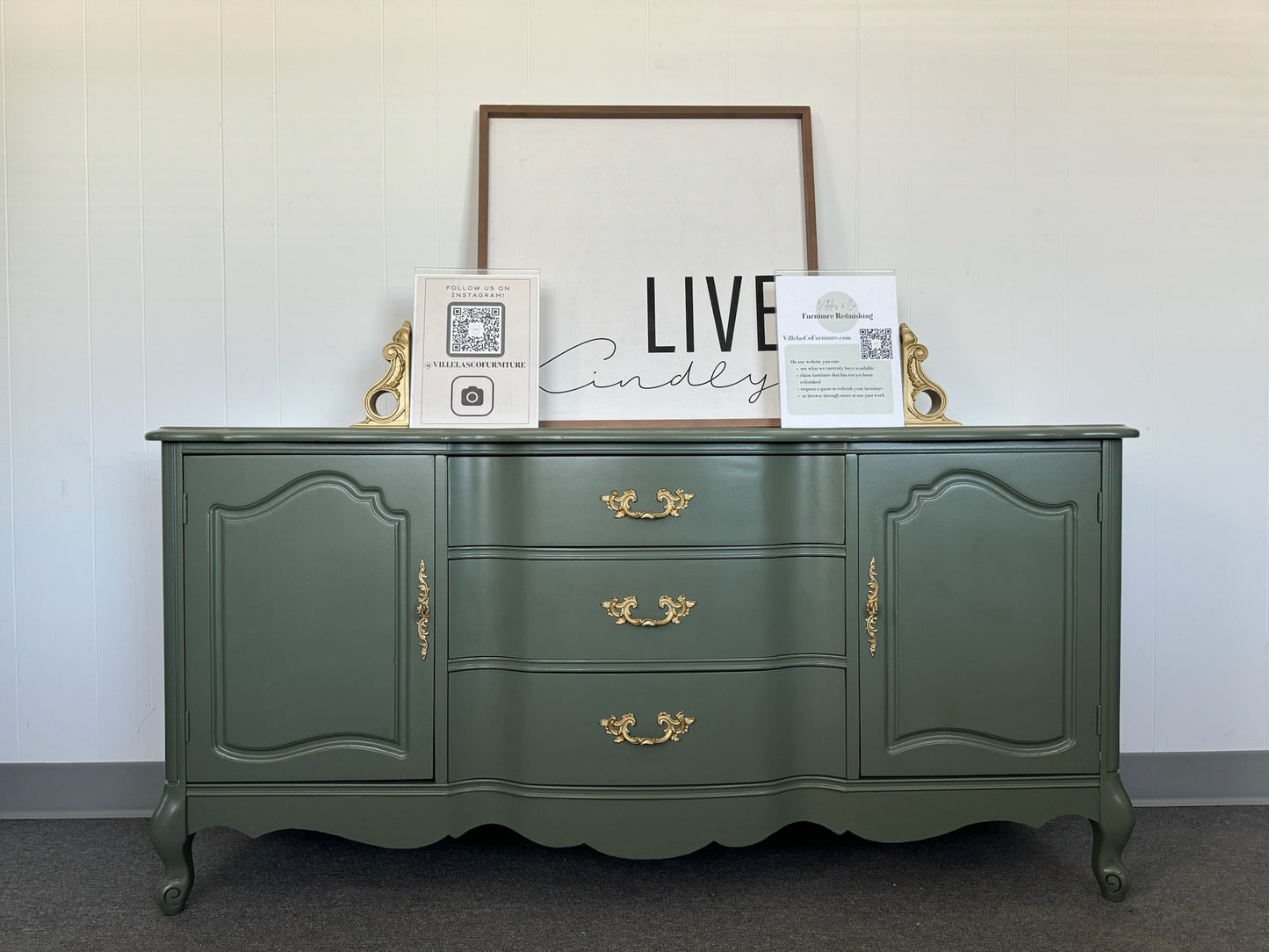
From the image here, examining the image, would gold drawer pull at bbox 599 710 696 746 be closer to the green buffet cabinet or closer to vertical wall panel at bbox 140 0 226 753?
the green buffet cabinet

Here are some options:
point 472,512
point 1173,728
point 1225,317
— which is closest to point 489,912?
point 472,512

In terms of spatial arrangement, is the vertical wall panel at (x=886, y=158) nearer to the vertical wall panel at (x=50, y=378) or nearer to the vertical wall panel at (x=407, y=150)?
the vertical wall panel at (x=407, y=150)

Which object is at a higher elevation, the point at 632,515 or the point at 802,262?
the point at 802,262

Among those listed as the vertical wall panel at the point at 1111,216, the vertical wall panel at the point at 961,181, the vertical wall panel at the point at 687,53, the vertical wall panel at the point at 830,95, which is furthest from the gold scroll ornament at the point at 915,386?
the vertical wall panel at the point at 687,53

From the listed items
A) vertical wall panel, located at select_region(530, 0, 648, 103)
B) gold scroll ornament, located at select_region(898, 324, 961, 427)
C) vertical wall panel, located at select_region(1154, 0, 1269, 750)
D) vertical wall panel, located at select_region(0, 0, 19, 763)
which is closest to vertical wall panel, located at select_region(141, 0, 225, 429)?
vertical wall panel, located at select_region(0, 0, 19, 763)

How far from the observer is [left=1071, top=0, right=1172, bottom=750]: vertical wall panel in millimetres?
2066

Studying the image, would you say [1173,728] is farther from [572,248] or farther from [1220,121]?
[572,248]

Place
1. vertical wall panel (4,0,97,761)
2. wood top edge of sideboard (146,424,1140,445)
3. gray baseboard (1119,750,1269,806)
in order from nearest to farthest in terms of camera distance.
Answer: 1. wood top edge of sideboard (146,424,1140,445)
2. vertical wall panel (4,0,97,761)
3. gray baseboard (1119,750,1269,806)

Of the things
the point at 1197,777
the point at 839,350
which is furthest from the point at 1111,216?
the point at 1197,777

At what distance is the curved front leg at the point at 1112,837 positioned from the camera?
1592mm

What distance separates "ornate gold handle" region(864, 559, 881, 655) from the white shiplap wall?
726mm

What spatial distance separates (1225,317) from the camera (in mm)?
2090

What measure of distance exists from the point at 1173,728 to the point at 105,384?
2.82 m

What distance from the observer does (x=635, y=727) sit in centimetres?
154
